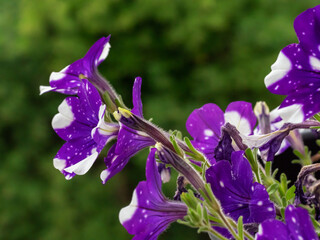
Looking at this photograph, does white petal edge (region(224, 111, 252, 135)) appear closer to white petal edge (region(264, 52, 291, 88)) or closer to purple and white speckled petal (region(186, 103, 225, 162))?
purple and white speckled petal (region(186, 103, 225, 162))

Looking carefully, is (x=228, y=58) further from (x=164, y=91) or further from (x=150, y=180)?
(x=150, y=180)

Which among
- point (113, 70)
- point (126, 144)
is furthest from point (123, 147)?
point (113, 70)

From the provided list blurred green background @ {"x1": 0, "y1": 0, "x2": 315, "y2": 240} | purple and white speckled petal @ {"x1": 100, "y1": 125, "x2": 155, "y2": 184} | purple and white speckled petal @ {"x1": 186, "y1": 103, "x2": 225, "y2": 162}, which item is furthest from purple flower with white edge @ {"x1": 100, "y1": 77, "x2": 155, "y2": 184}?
blurred green background @ {"x1": 0, "y1": 0, "x2": 315, "y2": 240}

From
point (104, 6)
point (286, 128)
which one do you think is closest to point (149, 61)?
point (104, 6)

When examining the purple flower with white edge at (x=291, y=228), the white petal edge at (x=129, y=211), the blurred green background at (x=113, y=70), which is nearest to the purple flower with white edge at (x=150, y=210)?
the white petal edge at (x=129, y=211)

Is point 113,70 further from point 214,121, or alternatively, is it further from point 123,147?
point 123,147

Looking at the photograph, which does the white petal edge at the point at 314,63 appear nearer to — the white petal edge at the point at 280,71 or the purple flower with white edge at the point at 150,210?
the white petal edge at the point at 280,71
